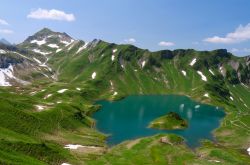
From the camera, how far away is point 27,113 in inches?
5443

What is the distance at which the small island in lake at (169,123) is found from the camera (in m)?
179

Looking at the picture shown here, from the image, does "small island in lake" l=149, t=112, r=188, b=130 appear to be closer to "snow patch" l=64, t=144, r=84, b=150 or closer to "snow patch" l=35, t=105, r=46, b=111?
"snow patch" l=35, t=105, r=46, b=111

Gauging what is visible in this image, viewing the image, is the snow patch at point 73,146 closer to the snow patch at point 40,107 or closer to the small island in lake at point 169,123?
the snow patch at point 40,107

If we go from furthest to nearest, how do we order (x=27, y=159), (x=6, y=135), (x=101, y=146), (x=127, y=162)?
1. (x=101, y=146)
2. (x=127, y=162)
3. (x=6, y=135)
4. (x=27, y=159)

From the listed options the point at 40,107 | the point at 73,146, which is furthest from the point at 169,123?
the point at 73,146

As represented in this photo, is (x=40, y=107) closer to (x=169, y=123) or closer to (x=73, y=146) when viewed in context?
(x=73, y=146)

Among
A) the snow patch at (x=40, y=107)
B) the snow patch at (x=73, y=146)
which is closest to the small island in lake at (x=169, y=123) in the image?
the snow patch at (x=40, y=107)

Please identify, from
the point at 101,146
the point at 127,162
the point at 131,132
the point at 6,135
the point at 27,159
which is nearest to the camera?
the point at 27,159

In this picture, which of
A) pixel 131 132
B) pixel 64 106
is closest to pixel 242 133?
pixel 131 132

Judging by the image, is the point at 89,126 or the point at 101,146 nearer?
the point at 101,146

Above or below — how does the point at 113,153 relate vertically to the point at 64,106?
below

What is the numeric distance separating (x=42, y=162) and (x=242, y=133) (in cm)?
10638

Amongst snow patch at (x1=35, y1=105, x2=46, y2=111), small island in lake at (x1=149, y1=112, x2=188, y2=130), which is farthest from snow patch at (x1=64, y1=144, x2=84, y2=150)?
small island in lake at (x1=149, y1=112, x2=188, y2=130)

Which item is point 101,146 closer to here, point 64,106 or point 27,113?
point 27,113
